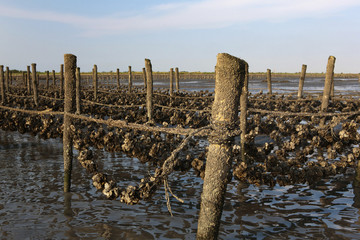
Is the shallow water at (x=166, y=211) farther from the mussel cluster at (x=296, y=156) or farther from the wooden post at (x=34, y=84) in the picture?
the wooden post at (x=34, y=84)

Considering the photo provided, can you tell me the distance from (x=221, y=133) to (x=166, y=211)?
2.38 metres

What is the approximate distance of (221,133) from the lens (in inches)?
135

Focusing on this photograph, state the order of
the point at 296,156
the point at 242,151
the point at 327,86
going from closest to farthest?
the point at 296,156
the point at 242,151
the point at 327,86

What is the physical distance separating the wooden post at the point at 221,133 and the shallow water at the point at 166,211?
1185 mm

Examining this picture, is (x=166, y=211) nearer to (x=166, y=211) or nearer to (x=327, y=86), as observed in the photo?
(x=166, y=211)

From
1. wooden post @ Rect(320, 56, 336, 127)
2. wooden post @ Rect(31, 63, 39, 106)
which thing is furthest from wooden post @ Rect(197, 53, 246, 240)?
wooden post @ Rect(31, 63, 39, 106)

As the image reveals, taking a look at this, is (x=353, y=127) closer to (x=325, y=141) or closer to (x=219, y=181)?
(x=325, y=141)

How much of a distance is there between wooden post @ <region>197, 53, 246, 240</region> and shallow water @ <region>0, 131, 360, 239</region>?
1.19 metres

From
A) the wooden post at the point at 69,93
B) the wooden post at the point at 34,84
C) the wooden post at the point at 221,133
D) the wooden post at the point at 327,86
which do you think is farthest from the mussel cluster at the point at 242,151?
the wooden post at the point at 34,84

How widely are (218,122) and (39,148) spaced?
8023 mm

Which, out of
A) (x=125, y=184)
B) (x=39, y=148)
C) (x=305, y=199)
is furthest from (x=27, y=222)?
(x=39, y=148)

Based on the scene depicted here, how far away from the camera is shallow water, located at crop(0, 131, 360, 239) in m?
4.65

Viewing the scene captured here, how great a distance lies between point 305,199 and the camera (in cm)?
592

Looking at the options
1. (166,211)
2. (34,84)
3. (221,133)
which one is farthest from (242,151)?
(34,84)
